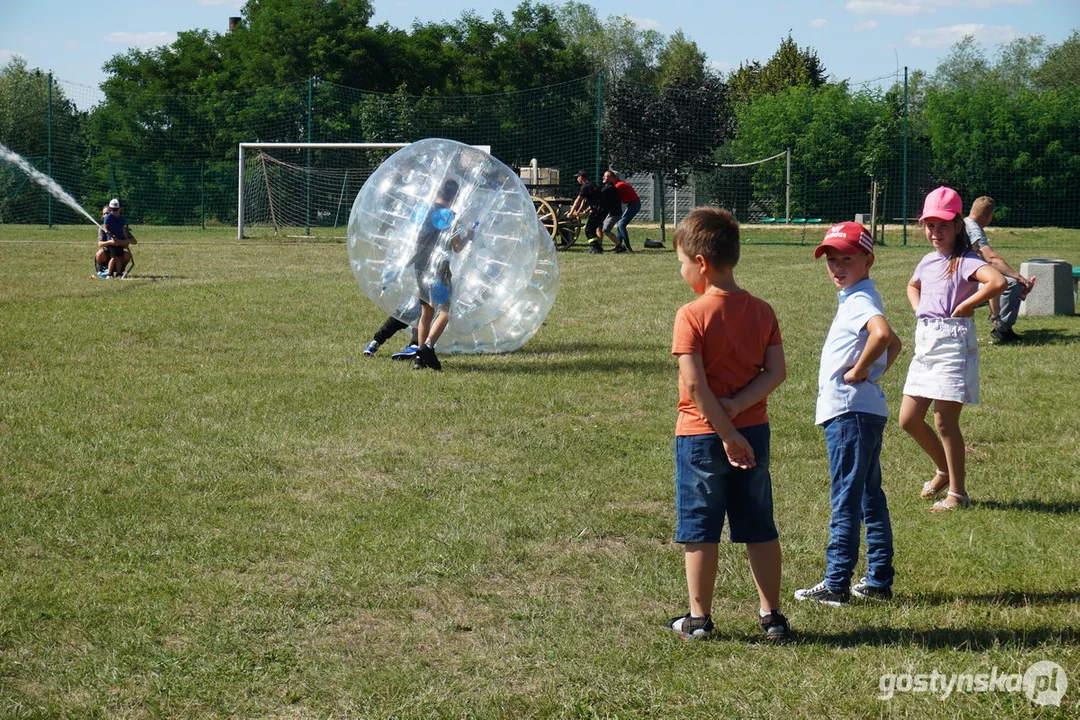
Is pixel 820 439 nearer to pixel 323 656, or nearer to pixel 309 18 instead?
pixel 323 656

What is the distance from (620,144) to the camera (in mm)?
33062

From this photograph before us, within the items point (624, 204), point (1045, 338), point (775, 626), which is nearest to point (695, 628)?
point (775, 626)

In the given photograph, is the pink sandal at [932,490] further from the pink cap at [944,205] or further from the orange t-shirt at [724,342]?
the orange t-shirt at [724,342]

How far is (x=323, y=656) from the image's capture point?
4.06m

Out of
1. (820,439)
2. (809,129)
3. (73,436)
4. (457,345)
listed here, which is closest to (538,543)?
(820,439)

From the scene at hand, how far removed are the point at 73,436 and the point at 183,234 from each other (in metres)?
26.2

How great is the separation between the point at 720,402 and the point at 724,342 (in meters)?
0.21

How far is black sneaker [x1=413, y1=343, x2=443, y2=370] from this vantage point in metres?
9.92

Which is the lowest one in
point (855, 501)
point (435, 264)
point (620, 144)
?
point (855, 501)

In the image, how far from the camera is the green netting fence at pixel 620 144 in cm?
3209

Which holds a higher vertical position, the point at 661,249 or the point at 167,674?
the point at 661,249

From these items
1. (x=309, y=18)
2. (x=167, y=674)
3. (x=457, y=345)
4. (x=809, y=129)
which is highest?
(x=309, y=18)

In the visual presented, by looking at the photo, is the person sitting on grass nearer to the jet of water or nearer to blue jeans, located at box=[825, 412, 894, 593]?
blue jeans, located at box=[825, 412, 894, 593]

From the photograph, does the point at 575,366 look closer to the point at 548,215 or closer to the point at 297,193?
the point at 548,215
